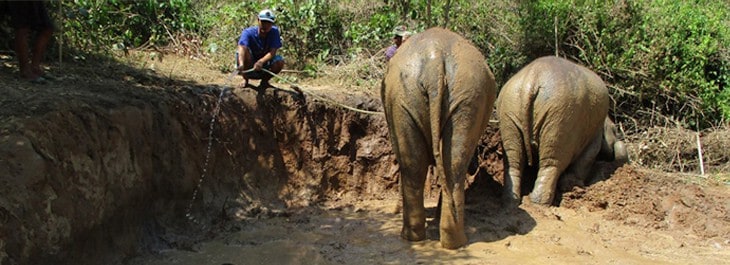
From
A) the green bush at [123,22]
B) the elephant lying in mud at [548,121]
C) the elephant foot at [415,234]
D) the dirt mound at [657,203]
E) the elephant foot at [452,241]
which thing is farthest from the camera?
the green bush at [123,22]

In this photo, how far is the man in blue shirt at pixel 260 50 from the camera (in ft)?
23.3

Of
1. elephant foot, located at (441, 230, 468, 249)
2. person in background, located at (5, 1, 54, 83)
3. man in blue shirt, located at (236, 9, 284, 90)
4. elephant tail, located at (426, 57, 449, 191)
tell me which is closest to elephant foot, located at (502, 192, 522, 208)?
elephant foot, located at (441, 230, 468, 249)

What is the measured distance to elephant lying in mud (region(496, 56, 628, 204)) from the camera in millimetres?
6566

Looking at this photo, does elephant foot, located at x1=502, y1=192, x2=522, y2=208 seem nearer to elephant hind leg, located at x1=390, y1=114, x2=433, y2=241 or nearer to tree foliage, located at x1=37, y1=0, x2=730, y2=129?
elephant hind leg, located at x1=390, y1=114, x2=433, y2=241

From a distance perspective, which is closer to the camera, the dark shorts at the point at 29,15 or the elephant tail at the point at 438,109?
the elephant tail at the point at 438,109

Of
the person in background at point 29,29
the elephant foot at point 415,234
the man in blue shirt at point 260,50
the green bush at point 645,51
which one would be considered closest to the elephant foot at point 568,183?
the elephant foot at point 415,234

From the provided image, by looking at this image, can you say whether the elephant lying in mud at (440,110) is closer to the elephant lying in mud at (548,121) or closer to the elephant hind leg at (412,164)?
the elephant hind leg at (412,164)

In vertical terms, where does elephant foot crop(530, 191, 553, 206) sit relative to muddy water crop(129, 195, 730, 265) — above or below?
above

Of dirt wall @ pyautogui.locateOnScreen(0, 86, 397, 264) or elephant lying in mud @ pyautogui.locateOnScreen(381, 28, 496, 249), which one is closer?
dirt wall @ pyautogui.locateOnScreen(0, 86, 397, 264)

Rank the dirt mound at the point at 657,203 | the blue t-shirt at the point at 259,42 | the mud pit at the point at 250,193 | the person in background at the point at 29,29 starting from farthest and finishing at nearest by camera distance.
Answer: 1. the blue t-shirt at the point at 259,42
2. the dirt mound at the point at 657,203
3. the person in background at the point at 29,29
4. the mud pit at the point at 250,193

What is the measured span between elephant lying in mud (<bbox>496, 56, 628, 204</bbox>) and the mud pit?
29 cm

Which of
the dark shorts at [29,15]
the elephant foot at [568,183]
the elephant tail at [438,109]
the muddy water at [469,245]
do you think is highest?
the dark shorts at [29,15]

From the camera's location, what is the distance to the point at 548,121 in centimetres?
658

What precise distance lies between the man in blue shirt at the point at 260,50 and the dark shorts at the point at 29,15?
195cm
